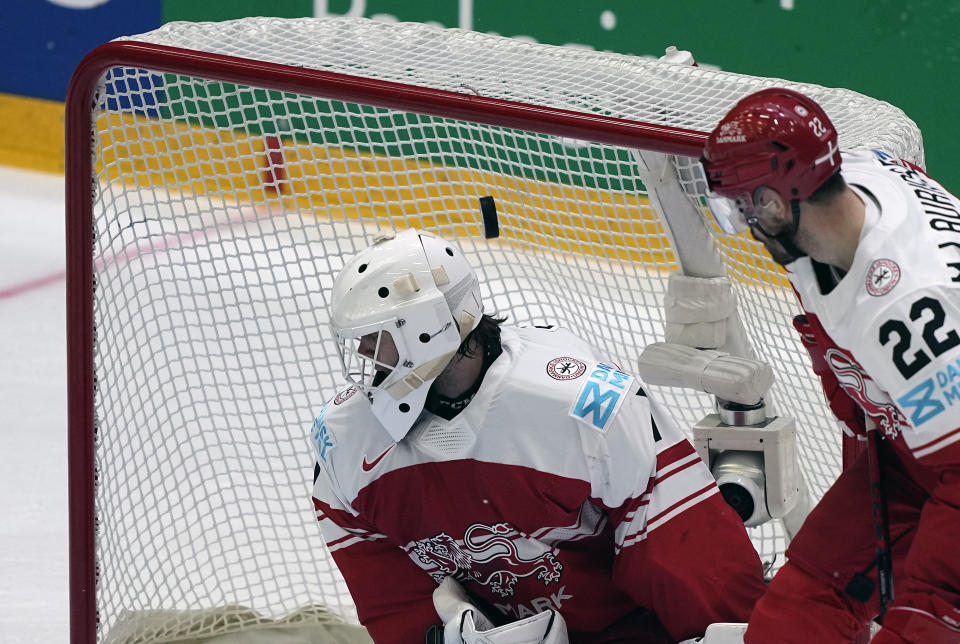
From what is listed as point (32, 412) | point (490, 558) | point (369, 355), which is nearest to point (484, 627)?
point (490, 558)

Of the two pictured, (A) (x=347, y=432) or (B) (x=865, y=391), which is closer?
(B) (x=865, y=391)

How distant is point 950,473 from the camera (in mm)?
1596

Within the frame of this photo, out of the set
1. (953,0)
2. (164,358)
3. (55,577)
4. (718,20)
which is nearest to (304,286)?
→ (164,358)

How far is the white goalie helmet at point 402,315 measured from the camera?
2.05 meters

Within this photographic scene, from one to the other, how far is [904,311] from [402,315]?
2.51ft

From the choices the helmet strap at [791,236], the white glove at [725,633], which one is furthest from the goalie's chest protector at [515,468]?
the helmet strap at [791,236]

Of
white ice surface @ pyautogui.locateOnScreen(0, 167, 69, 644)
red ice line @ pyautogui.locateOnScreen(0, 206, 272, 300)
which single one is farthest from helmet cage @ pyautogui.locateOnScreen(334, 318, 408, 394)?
white ice surface @ pyautogui.locateOnScreen(0, 167, 69, 644)

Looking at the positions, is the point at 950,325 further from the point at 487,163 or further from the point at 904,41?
A: the point at 904,41

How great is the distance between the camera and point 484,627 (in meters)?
2.20

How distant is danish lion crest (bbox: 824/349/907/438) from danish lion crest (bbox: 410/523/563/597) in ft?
2.12

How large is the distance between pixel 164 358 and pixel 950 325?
5.33ft

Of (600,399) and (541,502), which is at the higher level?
(600,399)

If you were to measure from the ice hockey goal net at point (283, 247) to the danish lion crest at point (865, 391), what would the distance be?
0.59m

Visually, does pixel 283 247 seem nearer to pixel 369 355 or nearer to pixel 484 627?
pixel 369 355
